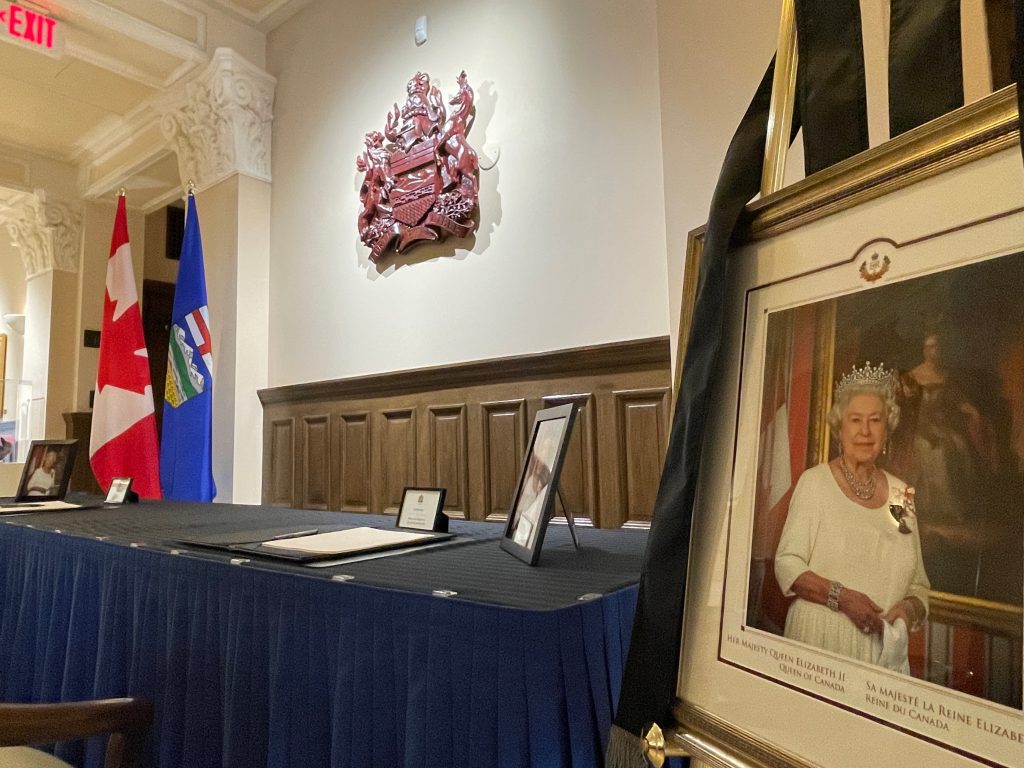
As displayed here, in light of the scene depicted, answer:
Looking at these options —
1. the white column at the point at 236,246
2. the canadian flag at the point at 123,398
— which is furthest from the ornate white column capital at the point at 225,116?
the canadian flag at the point at 123,398

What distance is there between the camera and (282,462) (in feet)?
12.0

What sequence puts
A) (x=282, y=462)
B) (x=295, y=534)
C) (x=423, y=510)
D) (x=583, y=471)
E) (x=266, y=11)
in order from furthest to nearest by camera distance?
(x=266, y=11)
(x=282, y=462)
(x=583, y=471)
(x=423, y=510)
(x=295, y=534)

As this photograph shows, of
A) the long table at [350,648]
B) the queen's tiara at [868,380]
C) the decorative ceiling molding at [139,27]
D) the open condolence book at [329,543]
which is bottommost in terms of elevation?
the long table at [350,648]

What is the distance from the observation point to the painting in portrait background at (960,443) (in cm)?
35

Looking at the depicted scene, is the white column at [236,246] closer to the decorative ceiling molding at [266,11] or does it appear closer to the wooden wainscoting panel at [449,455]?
the decorative ceiling molding at [266,11]

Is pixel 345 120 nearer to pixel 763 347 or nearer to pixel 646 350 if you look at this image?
pixel 646 350

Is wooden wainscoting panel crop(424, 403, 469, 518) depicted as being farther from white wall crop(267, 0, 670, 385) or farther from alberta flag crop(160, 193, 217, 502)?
alberta flag crop(160, 193, 217, 502)

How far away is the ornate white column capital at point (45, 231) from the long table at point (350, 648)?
4970 mm

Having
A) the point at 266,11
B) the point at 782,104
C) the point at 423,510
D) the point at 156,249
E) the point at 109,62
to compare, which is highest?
the point at 266,11

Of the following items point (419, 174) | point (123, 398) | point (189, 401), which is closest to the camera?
point (419, 174)

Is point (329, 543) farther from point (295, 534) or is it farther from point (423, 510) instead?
point (423, 510)

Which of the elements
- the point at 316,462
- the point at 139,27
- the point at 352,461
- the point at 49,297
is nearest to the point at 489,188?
the point at 352,461

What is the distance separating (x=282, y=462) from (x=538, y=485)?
3013 millimetres

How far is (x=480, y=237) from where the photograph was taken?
2.87m
